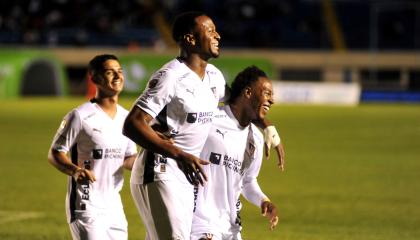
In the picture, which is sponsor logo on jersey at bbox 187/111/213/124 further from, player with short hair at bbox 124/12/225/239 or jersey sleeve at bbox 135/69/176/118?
jersey sleeve at bbox 135/69/176/118

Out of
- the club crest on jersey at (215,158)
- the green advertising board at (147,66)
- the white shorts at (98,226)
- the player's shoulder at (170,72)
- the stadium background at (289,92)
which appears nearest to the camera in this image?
the player's shoulder at (170,72)

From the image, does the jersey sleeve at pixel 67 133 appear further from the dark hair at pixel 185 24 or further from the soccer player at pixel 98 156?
the dark hair at pixel 185 24

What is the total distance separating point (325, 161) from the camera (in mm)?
19141

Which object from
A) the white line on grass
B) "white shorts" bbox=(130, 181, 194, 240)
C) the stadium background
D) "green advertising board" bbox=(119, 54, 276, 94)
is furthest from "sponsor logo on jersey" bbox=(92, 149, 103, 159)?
"green advertising board" bbox=(119, 54, 276, 94)

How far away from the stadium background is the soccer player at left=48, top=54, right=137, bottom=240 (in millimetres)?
3889

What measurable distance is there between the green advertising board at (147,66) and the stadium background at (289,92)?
0.17ft

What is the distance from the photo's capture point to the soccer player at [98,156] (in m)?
7.12

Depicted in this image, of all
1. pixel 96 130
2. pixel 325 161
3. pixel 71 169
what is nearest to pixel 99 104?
pixel 96 130

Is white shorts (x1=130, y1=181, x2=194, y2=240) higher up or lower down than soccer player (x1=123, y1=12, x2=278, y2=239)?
lower down

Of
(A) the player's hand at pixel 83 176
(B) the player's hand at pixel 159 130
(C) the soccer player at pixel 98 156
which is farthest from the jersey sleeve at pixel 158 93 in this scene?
(C) the soccer player at pixel 98 156

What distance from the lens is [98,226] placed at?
706 cm

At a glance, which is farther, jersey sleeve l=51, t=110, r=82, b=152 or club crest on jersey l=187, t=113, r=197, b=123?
jersey sleeve l=51, t=110, r=82, b=152

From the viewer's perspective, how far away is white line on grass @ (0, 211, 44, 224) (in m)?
12.2

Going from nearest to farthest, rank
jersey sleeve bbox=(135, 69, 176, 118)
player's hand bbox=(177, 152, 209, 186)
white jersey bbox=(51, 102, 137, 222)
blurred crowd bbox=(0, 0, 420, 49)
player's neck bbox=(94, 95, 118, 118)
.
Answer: player's hand bbox=(177, 152, 209, 186)
jersey sleeve bbox=(135, 69, 176, 118)
white jersey bbox=(51, 102, 137, 222)
player's neck bbox=(94, 95, 118, 118)
blurred crowd bbox=(0, 0, 420, 49)
